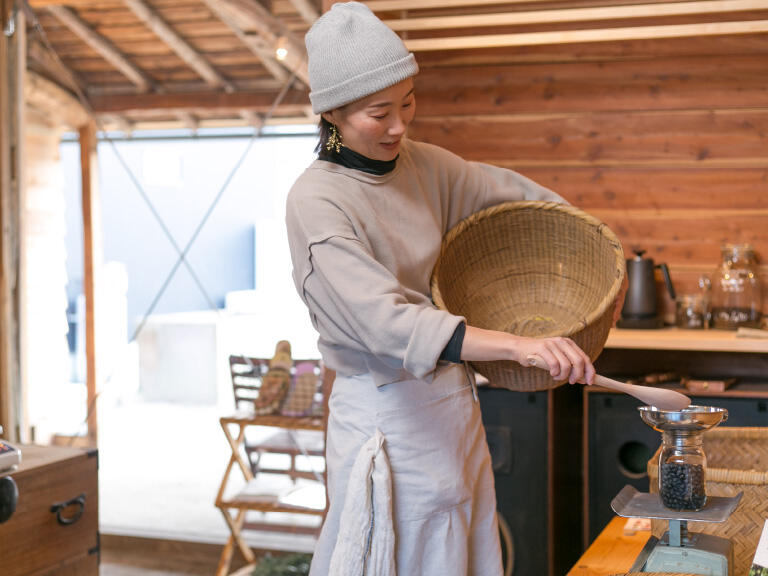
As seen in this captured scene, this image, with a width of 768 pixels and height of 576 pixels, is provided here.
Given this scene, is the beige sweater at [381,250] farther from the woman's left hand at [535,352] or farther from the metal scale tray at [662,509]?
the metal scale tray at [662,509]

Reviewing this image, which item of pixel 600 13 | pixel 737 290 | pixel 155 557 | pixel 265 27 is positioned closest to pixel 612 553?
pixel 737 290

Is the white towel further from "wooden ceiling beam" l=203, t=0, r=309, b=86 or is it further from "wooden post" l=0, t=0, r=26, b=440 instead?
"wooden post" l=0, t=0, r=26, b=440

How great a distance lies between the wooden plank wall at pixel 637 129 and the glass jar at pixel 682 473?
6.00 feet

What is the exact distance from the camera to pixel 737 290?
306 cm

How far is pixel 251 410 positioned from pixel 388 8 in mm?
1444

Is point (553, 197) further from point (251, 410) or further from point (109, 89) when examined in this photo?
point (109, 89)

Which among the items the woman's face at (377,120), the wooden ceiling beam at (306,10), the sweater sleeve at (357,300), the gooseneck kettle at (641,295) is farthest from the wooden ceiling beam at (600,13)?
the sweater sleeve at (357,300)

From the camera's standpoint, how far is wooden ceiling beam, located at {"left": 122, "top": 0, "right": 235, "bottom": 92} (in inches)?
126

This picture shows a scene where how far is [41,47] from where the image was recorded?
3.39 metres

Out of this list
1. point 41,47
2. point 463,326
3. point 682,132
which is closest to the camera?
point 463,326

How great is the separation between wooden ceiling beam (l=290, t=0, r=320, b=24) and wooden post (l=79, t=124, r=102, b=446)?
92 cm

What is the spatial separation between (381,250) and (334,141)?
0.22 metres

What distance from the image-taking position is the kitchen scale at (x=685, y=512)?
4.67 ft

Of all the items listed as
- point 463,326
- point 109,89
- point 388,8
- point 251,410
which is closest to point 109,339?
point 251,410
